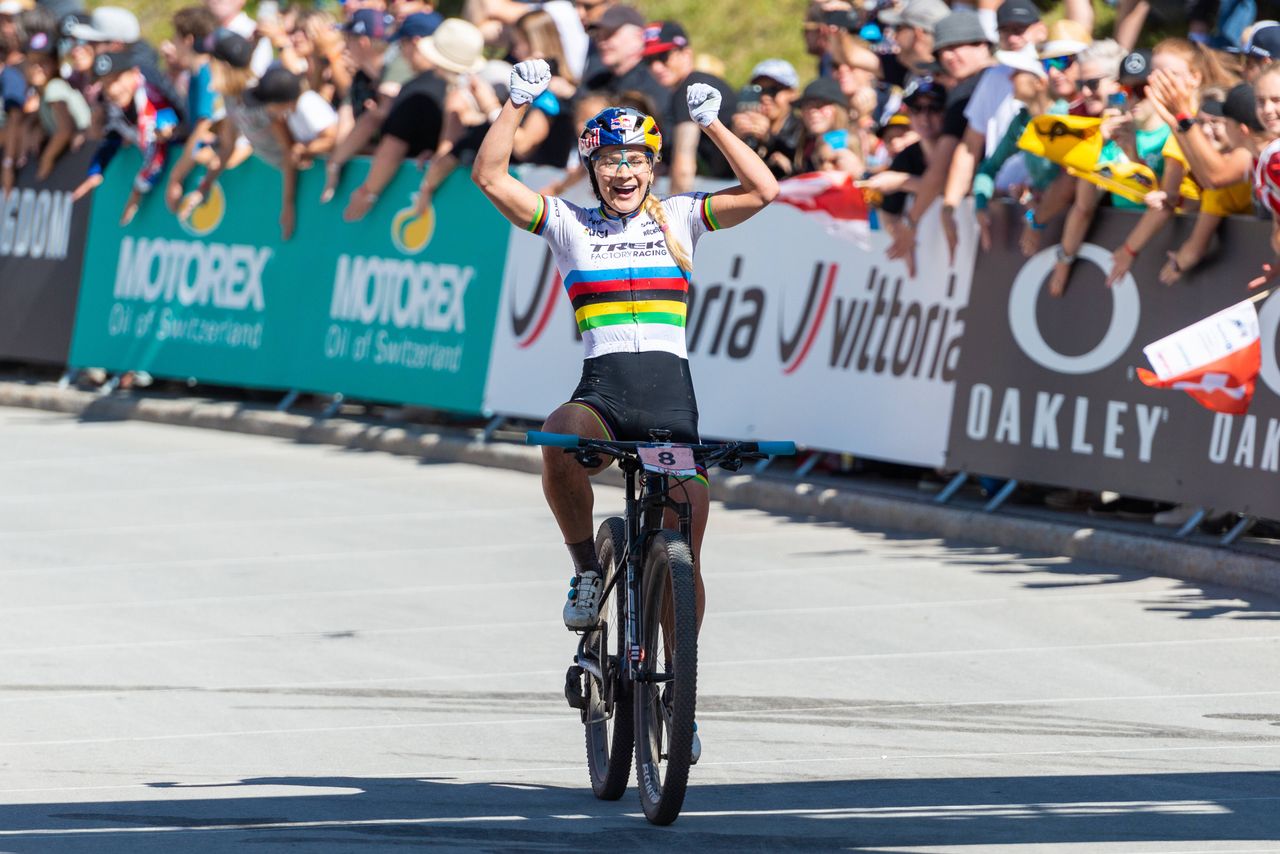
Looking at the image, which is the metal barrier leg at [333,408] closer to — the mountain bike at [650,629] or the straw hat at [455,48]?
the straw hat at [455,48]

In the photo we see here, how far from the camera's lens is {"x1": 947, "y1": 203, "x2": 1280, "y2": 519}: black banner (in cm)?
1082

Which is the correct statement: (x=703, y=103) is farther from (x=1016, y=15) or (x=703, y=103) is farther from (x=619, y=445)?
(x=1016, y=15)

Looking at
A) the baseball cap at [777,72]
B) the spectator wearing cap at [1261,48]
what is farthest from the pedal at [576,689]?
the baseball cap at [777,72]

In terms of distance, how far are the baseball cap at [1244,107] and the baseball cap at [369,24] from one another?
24.4 ft

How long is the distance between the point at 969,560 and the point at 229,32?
7.46 meters

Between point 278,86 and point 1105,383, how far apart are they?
22.1ft

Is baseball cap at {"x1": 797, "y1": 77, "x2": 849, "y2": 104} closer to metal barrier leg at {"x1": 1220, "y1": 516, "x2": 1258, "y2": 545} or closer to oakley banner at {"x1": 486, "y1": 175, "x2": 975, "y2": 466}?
oakley banner at {"x1": 486, "y1": 175, "x2": 975, "y2": 466}

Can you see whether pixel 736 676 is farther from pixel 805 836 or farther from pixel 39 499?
pixel 39 499

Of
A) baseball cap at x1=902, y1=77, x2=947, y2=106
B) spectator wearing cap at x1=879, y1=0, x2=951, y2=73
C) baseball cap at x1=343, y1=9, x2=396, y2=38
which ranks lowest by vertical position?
baseball cap at x1=902, y1=77, x2=947, y2=106

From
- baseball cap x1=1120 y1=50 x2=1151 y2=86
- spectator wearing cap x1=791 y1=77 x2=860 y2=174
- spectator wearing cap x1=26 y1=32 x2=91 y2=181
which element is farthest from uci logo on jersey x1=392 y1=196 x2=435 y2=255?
baseball cap x1=1120 y1=50 x2=1151 y2=86

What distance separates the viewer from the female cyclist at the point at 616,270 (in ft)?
23.9

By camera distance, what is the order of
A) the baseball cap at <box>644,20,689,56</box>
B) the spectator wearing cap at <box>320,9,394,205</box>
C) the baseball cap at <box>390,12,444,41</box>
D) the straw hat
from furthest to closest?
the spectator wearing cap at <box>320,9,394,205</box>
the baseball cap at <box>390,12,444,41</box>
the straw hat
the baseball cap at <box>644,20,689,56</box>

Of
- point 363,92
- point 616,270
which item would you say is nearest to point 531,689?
point 616,270

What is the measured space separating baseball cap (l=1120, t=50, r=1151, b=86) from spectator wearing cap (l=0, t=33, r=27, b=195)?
10.7 m
